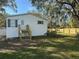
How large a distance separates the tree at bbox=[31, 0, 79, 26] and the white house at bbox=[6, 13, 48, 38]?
119 inches

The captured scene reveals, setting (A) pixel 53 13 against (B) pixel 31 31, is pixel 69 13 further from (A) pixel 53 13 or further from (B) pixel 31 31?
(B) pixel 31 31

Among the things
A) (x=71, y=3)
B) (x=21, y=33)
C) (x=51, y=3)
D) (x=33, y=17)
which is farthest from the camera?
(x=33, y=17)

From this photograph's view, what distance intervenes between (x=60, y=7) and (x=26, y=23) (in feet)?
20.2

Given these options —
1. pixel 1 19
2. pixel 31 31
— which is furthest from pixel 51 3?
pixel 1 19

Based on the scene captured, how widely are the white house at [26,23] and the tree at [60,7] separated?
301 cm

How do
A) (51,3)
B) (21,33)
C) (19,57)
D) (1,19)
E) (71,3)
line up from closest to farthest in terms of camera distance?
(19,57), (71,3), (51,3), (21,33), (1,19)

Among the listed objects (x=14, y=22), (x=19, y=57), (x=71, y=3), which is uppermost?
(x=71, y=3)

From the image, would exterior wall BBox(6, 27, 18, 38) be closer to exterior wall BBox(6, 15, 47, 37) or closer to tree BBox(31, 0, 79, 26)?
exterior wall BBox(6, 15, 47, 37)

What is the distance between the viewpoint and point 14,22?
100ft

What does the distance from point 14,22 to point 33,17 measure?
9.26 feet

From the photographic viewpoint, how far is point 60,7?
88.5 ft

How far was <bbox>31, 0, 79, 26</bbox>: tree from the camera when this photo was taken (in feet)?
84.7

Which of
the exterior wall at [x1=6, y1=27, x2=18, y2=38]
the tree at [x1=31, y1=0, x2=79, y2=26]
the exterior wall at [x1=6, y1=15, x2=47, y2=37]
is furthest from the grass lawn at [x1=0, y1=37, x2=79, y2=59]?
the exterior wall at [x1=6, y1=15, x2=47, y2=37]

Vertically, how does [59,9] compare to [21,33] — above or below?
above
